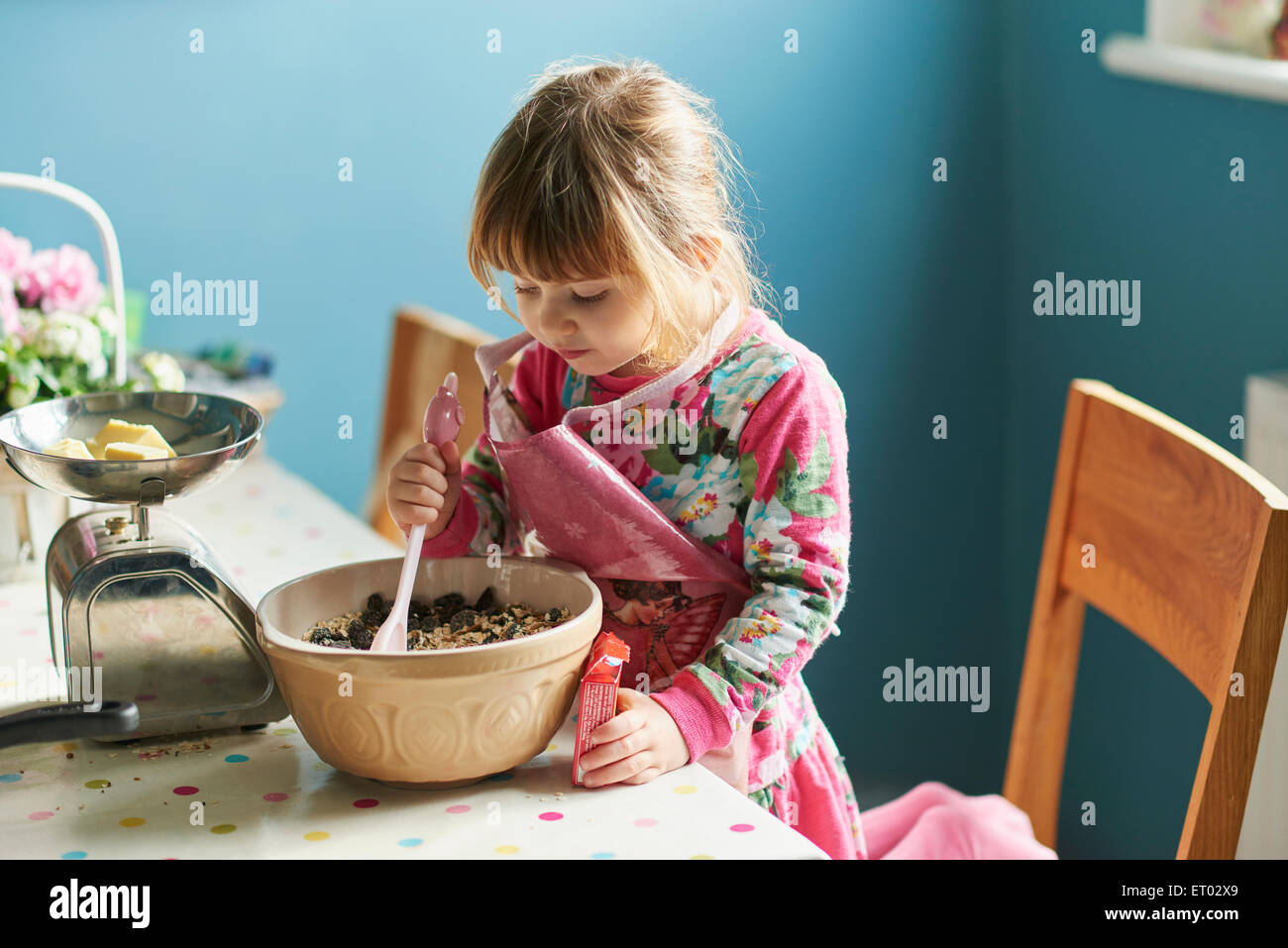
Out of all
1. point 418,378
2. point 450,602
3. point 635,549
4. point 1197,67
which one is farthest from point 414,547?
point 1197,67

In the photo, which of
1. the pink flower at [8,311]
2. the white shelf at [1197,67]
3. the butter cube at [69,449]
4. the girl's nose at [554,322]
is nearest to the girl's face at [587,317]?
the girl's nose at [554,322]

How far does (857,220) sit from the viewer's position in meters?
2.15

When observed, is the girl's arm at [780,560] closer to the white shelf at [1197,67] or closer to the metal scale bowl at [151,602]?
the metal scale bowl at [151,602]

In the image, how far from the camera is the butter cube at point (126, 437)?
92 cm

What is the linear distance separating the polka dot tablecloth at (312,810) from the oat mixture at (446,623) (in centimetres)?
9

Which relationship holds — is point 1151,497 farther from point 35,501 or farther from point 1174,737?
point 35,501

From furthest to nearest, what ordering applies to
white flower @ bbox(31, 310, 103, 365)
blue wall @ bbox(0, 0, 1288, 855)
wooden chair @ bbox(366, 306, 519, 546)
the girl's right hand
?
blue wall @ bbox(0, 0, 1288, 855) → wooden chair @ bbox(366, 306, 519, 546) → white flower @ bbox(31, 310, 103, 365) → the girl's right hand

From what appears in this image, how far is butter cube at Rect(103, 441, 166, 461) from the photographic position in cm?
87

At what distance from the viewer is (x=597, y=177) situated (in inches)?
34.3

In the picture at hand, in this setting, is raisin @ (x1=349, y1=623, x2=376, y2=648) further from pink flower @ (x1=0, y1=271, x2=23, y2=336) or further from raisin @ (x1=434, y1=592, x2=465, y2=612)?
pink flower @ (x1=0, y1=271, x2=23, y2=336)

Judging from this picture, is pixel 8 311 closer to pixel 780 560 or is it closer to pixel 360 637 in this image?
pixel 360 637

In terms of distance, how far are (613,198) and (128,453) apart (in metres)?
0.38

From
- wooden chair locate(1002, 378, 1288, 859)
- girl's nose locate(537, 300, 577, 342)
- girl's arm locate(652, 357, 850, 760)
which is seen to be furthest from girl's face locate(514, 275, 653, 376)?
wooden chair locate(1002, 378, 1288, 859)
